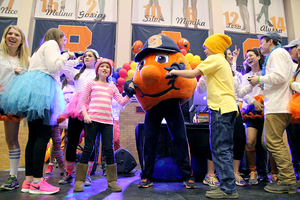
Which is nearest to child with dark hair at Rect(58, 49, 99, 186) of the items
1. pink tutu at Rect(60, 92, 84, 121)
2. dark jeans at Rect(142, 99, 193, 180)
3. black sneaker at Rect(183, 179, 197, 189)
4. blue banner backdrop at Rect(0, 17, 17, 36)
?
pink tutu at Rect(60, 92, 84, 121)

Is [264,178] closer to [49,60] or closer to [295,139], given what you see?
[295,139]

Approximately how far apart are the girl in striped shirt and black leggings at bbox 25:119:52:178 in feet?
1.03

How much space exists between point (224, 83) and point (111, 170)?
4.18 ft

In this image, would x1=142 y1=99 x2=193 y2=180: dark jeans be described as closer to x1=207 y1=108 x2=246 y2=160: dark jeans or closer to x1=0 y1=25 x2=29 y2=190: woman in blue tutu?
x1=207 y1=108 x2=246 y2=160: dark jeans

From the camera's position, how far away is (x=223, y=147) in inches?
63.8

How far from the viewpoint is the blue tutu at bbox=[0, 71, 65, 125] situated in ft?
5.53

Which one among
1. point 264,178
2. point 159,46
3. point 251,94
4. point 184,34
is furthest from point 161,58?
point 184,34

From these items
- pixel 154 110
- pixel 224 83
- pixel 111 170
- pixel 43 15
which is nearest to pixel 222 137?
pixel 224 83

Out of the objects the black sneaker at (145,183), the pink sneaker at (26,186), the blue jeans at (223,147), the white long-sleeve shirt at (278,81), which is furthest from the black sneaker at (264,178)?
the pink sneaker at (26,186)

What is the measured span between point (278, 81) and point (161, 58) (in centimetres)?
108

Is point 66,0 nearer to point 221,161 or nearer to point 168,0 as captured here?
point 168,0

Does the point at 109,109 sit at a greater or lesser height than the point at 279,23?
lesser

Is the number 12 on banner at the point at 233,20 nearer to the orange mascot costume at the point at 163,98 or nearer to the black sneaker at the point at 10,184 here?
the orange mascot costume at the point at 163,98

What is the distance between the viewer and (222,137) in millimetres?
1626
